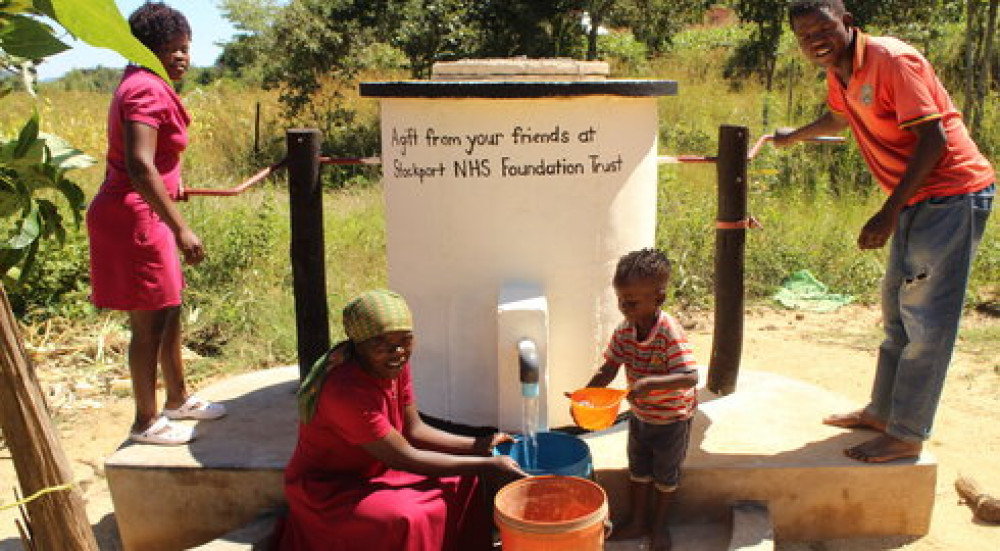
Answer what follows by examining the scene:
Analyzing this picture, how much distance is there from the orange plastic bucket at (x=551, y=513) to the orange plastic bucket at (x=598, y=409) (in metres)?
0.28

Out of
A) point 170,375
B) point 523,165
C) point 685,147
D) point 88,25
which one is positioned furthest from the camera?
point 685,147

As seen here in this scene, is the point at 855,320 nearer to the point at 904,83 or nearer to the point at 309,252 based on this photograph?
the point at 904,83

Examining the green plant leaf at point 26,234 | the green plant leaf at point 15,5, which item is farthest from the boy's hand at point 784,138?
the green plant leaf at point 15,5

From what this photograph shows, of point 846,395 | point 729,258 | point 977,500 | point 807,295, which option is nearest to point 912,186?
point 729,258

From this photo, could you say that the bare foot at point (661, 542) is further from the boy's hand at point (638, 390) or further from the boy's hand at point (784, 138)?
the boy's hand at point (784, 138)

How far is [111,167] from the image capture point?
2.91 metres

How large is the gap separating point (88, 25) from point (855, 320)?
18.4 ft

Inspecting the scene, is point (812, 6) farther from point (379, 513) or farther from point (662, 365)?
point (379, 513)

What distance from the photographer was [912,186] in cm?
262

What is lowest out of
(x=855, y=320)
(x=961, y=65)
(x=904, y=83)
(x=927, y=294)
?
(x=855, y=320)

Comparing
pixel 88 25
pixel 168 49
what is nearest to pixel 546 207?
pixel 168 49

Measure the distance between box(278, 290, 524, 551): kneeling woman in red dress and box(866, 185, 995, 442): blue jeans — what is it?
142cm

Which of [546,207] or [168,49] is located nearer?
[168,49]

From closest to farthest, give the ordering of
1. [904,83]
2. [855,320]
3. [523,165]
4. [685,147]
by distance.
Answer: [904,83], [523,165], [855,320], [685,147]
